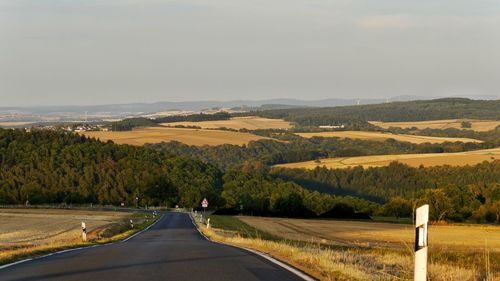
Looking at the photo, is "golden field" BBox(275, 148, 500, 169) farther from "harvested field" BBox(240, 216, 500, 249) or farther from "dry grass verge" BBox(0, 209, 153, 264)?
"dry grass verge" BBox(0, 209, 153, 264)

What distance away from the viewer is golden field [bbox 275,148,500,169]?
136700 millimetres

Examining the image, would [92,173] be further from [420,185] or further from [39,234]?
[39,234]

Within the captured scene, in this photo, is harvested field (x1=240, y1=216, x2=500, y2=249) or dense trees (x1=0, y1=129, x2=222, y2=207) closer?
harvested field (x1=240, y1=216, x2=500, y2=249)

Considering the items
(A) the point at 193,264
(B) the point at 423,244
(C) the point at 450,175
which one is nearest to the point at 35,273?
(A) the point at 193,264

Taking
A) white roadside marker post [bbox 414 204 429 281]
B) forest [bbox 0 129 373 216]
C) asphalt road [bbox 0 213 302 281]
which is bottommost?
forest [bbox 0 129 373 216]

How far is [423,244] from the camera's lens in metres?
10.1

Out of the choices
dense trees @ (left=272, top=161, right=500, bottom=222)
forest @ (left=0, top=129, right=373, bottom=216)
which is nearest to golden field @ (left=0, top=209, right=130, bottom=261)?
dense trees @ (left=272, top=161, right=500, bottom=222)

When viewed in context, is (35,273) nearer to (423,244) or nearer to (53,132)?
(423,244)

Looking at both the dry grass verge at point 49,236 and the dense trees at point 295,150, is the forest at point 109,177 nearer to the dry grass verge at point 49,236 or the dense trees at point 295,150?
the dense trees at point 295,150

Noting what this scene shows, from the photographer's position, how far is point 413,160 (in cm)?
14212

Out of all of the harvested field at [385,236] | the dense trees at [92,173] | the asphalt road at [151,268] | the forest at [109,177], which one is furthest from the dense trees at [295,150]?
the asphalt road at [151,268]

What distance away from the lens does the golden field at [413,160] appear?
448 ft

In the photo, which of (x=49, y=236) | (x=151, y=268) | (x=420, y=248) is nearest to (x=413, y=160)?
(x=49, y=236)

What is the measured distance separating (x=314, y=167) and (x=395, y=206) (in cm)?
5294
